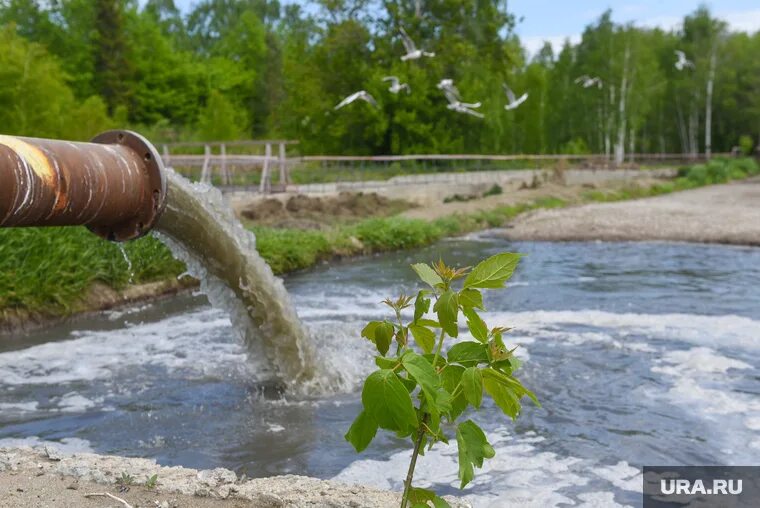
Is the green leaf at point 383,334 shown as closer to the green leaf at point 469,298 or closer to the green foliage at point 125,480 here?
the green leaf at point 469,298

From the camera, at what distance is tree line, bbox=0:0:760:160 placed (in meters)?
34.2

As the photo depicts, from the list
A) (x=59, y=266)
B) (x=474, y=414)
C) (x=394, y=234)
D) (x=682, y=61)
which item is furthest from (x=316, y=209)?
(x=682, y=61)

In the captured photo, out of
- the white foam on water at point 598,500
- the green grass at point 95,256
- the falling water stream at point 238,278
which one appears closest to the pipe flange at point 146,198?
the falling water stream at point 238,278

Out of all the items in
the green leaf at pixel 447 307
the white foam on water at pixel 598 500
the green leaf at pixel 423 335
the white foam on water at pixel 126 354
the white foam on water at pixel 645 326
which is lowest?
the white foam on water at pixel 645 326

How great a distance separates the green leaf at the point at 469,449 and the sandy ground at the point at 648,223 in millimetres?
15809

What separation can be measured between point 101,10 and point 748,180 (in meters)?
34.8

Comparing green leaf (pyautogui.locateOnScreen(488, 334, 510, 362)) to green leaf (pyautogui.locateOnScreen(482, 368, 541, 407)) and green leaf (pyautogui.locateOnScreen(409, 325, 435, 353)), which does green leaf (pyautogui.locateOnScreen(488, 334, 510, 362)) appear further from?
green leaf (pyautogui.locateOnScreen(409, 325, 435, 353))

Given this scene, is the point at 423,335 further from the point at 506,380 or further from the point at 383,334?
the point at 506,380

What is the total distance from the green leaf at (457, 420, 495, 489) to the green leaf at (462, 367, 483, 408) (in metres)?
0.11

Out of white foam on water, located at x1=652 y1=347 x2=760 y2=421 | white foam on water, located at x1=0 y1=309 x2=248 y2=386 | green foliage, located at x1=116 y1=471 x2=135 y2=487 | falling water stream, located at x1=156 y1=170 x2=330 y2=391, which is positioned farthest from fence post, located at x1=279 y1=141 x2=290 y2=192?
green foliage, located at x1=116 y1=471 x2=135 y2=487

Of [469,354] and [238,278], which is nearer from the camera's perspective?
[469,354]

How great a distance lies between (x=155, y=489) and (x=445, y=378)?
4.99 feet

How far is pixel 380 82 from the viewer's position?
33.8 metres

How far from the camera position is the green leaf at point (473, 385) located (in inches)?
85.7
